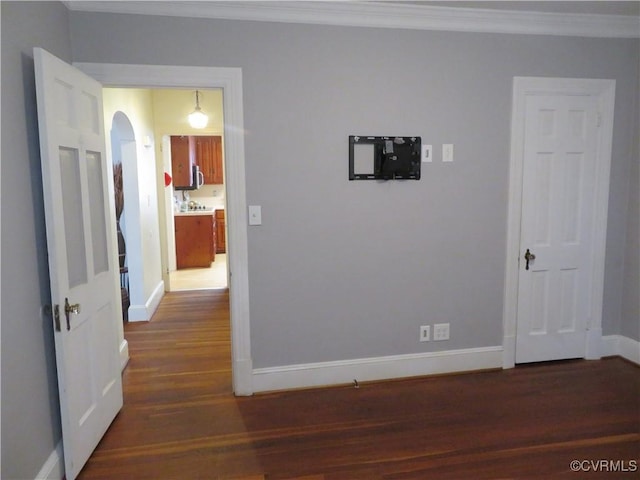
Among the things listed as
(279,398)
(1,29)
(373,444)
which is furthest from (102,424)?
(1,29)

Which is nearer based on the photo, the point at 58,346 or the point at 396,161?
the point at 58,346

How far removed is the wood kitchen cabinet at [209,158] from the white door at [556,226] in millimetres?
6768

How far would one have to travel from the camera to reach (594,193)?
3.38 meters

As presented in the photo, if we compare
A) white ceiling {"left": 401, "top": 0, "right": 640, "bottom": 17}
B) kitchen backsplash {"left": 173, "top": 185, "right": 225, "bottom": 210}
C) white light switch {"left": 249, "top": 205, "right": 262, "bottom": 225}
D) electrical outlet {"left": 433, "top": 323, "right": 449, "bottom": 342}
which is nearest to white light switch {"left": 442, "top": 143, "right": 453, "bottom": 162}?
white ceiling {"left": 401, "top": 0, "right": 640, "bottom": 17}

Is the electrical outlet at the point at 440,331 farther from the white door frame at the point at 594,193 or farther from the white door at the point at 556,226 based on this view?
the white door at the point at 556,226

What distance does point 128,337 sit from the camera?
4156mm

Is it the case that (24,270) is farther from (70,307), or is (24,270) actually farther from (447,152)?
(447,152)

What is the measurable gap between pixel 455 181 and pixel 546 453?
1781mm

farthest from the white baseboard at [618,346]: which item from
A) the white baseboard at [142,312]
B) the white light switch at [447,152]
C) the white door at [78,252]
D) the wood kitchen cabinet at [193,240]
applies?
the wood kitchen cabinet at [193,240]

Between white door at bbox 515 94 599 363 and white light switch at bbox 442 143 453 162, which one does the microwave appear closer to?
white light switch at bbox 442 143 453 162

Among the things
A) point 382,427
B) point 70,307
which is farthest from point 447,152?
point 70,307

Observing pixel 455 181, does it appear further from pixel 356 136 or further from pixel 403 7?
pixel 403 7

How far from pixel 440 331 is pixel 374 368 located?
22.5 inches

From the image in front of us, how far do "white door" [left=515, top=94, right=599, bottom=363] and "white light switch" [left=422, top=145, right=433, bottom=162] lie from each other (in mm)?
741
